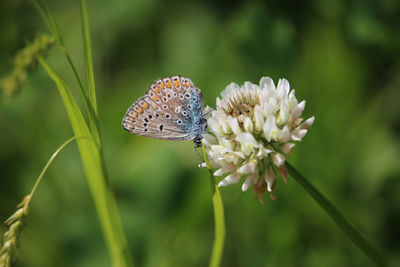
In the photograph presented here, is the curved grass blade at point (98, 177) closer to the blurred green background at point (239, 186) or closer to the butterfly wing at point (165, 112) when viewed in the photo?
the butterfly wing at point (165, 112)

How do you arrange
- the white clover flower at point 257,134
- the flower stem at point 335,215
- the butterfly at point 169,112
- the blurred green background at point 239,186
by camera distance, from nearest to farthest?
the flower stem at point 335,215 → the white clover flower at point 257,134 → the butterfly at point 169,112 → the blurred green background at point 239,186

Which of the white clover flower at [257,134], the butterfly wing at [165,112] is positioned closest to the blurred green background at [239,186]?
the butterfly wing at [165,112]

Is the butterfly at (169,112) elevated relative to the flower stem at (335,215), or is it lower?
elevated

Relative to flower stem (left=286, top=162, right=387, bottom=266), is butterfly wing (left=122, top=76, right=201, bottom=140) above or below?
above

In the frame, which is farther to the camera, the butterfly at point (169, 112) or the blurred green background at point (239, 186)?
the blurred green background at point (239, 186)

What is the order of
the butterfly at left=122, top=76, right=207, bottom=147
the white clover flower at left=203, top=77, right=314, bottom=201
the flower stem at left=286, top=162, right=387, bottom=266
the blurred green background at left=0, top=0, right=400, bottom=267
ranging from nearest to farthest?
the flower stem at left=286, top=162, right=387, bottom=266, the white clover flower at left=203, top=77, right=314, bottom=201, the butterfly at left=122, top=76, right=207, bottom=147, the blurred green background at left=0, top=0, right=400, bottom=267

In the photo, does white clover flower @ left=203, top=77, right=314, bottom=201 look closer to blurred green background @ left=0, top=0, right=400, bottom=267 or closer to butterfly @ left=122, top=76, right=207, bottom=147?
butterfly @ left=122, top=76, right=207, bottom=147

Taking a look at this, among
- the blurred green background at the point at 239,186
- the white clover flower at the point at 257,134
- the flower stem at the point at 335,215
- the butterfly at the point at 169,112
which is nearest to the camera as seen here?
the flower stem at the point at 335,215

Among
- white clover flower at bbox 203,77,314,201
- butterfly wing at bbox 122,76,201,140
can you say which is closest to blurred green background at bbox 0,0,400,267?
butterfly wing at bbox 122,76,201,140

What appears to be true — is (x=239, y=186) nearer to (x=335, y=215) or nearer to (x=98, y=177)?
(x=98, y=177)
